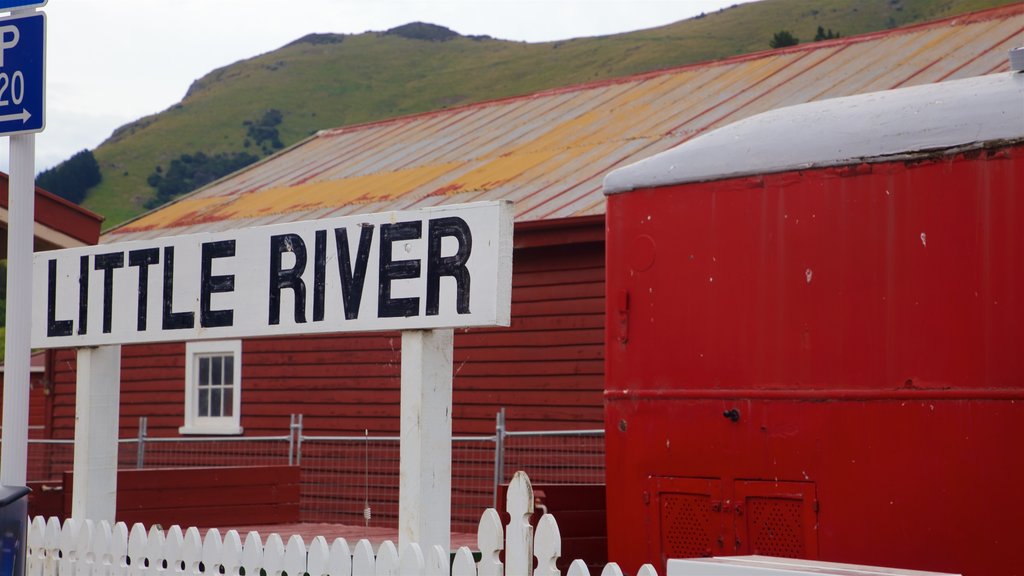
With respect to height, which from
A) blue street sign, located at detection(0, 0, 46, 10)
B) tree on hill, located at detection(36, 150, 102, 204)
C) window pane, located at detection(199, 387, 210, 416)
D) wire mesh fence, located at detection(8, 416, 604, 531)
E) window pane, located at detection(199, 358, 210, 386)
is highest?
tree on hill, located at detection(36, 150, 102, 204)

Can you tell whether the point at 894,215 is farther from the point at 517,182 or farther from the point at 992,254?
the point at 517,182

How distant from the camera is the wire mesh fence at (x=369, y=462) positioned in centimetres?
1391

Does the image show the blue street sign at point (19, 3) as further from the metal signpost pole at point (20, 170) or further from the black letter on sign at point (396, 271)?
the black letter on sign at point (396, 271)

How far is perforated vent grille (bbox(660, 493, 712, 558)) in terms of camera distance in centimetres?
719

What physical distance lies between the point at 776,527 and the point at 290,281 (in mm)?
2896

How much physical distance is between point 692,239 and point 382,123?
17097mm

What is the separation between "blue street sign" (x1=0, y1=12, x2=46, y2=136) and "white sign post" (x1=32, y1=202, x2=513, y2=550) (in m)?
1.14

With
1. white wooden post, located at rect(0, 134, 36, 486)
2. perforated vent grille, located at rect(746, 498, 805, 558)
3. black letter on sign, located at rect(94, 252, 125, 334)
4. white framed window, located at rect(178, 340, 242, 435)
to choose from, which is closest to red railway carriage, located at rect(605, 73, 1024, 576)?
perforated vent grille, located at rect(746, 498, 805, 558)

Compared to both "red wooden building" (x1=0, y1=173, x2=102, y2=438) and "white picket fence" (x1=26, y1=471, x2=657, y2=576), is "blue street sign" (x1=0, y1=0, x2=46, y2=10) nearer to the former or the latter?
"white picket fence" (x1=26, y1=471, x2=657, y2=576)

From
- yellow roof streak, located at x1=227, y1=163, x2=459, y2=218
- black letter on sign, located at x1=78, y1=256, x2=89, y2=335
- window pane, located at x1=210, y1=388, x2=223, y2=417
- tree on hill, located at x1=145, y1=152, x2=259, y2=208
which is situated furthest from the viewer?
tree on hill, located at x1=145, y1=152, x2=259, y2=208

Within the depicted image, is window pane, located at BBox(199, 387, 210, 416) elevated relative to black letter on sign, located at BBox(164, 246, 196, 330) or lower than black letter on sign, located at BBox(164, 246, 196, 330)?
lower

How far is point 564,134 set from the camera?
18125mm

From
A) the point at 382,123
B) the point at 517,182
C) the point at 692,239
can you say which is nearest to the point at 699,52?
the point at 382,123

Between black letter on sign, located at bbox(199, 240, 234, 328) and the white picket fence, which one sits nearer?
the white picket fence
